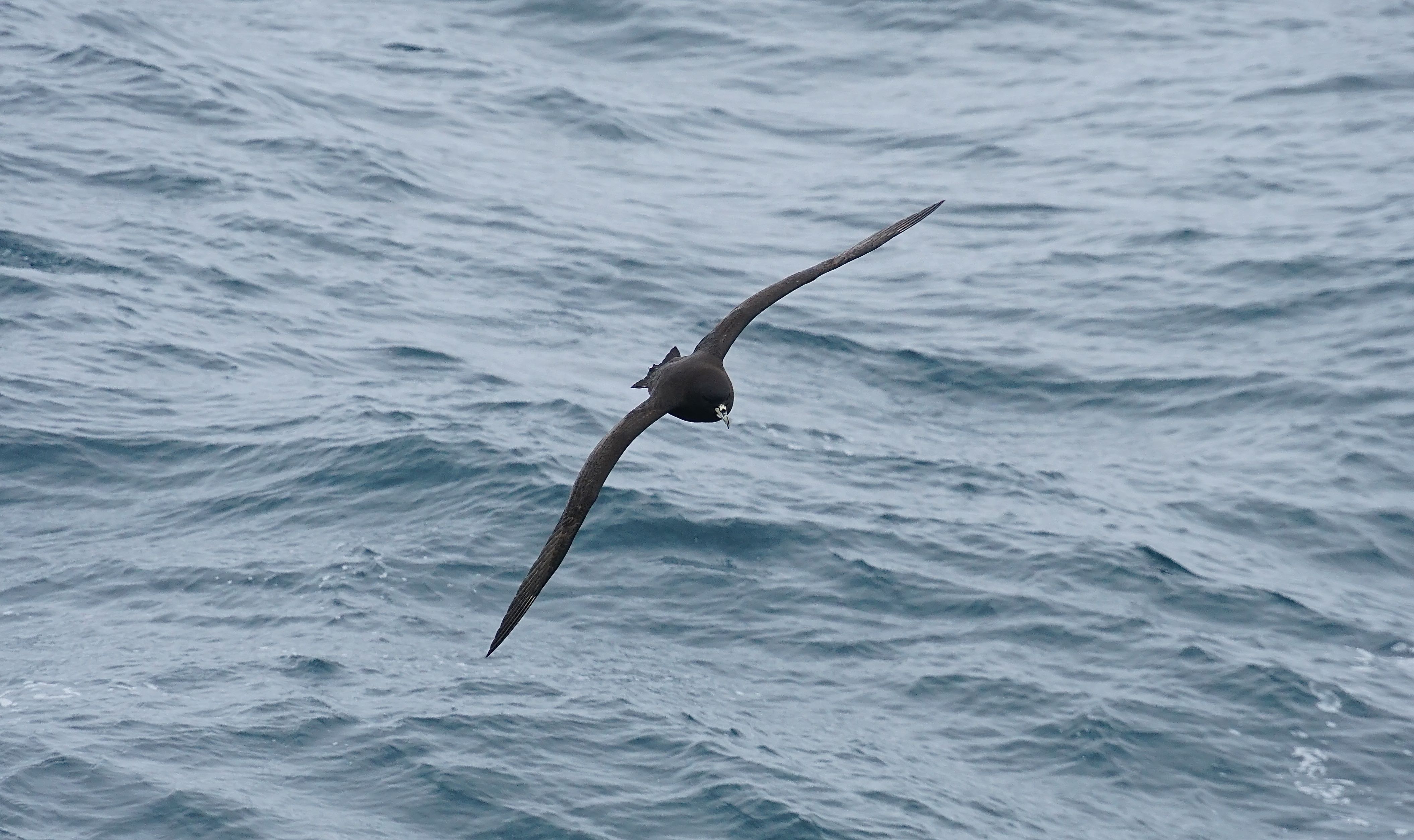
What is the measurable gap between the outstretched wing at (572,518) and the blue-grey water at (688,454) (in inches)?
156

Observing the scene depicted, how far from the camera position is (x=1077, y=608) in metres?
16.7

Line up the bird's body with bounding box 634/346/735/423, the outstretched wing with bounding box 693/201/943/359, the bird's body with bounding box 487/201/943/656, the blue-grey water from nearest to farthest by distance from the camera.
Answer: the bird's body with bounding box 487/201/943/656, the bird's body with bounding box 634/346/735/423, the outstretched wing with bounding box 693/201/943/359, the blue-grey water

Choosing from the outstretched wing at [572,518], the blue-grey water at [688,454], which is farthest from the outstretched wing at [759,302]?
the blue-grey water at [688,454]

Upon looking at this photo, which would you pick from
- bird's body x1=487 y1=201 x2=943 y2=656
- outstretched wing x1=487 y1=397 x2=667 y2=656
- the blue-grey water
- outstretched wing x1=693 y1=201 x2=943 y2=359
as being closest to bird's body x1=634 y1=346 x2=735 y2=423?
bird's body x1=487 y1=201 x2=943 y2=656

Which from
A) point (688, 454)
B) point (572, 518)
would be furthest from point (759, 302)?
point (688, 454)

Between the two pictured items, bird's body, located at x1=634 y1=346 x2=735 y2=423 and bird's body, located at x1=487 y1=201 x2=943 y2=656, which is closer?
bird's body, located at x1=487 y1=201 x2=943 y2=656

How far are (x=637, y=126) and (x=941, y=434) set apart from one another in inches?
442

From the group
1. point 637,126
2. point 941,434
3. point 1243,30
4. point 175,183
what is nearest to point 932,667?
point 941,434

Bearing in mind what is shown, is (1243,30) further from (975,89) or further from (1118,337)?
(1118,337)

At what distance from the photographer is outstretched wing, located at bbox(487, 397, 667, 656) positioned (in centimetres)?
984

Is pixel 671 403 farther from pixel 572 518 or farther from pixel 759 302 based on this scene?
pixel 572 518

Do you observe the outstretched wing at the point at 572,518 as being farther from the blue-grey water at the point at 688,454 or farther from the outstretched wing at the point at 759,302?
the blue-grey water at the point at 688,454

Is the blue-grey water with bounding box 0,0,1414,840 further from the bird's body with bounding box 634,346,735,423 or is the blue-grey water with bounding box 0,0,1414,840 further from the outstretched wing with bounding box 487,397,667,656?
the outstretched wing with bounding box 487,397,667,656

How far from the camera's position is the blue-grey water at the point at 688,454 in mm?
14414
